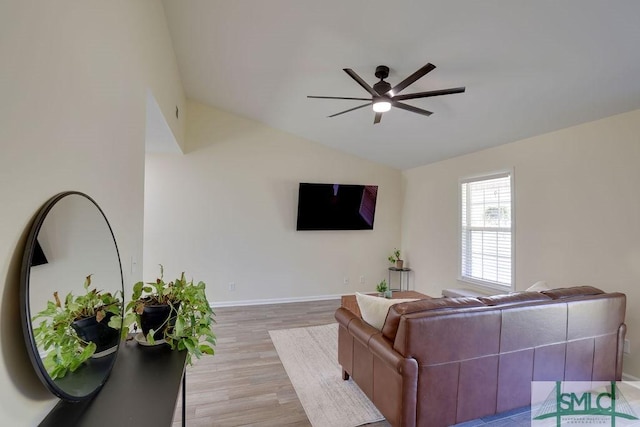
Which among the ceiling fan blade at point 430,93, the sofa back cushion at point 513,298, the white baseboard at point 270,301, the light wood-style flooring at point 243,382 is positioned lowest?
the light wood-style flooring at point 243,382

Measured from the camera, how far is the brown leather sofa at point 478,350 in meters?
1.84

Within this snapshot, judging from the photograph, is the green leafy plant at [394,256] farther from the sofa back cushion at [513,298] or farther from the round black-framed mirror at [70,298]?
the round black-framed mirror at [70,298]

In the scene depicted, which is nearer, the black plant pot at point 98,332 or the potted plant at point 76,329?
the potted plant at point 76,329

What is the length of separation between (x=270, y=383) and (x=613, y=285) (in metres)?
3.34

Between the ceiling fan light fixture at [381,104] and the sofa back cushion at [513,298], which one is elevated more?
the ceiling fan light fixture at [381,104]

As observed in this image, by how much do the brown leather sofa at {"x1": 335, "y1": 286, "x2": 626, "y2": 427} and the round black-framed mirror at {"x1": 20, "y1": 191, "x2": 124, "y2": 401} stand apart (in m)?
1.55

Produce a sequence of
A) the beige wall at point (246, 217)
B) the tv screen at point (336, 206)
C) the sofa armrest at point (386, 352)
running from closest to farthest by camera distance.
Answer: the sofa armrest at point (386, 352)
the beige wall at point (246, 217)
the tv screen at point (336, 206)

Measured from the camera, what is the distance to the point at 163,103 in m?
2.93

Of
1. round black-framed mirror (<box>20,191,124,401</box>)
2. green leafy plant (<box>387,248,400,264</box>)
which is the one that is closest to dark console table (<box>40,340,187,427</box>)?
round black-framed mirror (<box>20,191,124,401</box>)

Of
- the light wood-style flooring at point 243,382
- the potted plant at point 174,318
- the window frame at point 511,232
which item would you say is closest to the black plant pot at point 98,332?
the potted plant at point 174,318

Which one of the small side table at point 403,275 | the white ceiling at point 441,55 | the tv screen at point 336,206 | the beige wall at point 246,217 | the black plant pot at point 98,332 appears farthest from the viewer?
the small side table at point 403,275

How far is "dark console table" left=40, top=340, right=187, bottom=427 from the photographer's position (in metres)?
1.00

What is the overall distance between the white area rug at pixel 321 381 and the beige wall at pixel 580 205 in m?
2.50

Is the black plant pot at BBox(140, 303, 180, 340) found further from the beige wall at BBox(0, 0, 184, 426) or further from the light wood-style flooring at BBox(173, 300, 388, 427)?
the light wood-style flooring at BBox(173, 300, 388, 427)
